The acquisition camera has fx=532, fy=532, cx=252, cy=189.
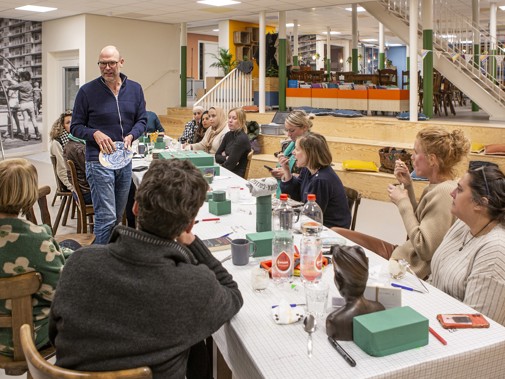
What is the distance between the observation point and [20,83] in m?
11.9

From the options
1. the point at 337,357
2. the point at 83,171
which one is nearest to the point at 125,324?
the point at 337,357

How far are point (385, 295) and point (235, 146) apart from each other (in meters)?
3.99

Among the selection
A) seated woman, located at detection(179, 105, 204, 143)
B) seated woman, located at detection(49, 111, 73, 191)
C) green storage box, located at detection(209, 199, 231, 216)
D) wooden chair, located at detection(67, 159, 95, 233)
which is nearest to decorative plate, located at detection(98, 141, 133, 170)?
wooden chair, located at detection(67, 159, 95, 233)

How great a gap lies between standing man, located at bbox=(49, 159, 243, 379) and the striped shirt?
A: 0.98 meters

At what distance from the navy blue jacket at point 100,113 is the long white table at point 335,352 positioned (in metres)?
2.69

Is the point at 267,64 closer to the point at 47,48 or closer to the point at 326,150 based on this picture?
the point at 47,48

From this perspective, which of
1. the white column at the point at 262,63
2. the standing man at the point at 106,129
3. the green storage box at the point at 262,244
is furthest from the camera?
the white column at the point at 262,63

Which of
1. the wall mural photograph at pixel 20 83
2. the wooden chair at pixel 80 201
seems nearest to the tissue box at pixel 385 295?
the wooden chair at pixel 80 201

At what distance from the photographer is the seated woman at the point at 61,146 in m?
5.22

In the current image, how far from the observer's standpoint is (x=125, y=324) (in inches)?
55.0

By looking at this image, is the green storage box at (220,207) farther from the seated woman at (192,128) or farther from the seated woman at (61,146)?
the seated woman at (192,128)

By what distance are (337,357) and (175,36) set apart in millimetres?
12269

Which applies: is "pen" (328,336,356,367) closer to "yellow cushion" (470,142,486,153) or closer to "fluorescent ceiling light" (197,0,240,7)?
"yellow cushion" (470,142,486,153)

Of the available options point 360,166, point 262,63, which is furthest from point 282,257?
point 262,63
